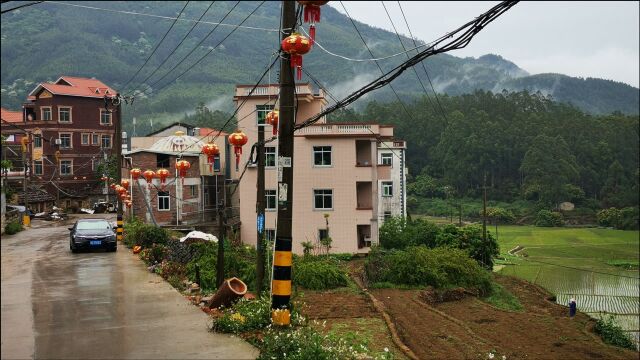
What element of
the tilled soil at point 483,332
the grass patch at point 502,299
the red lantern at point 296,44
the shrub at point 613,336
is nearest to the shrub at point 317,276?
the tilled soil at point 483,332

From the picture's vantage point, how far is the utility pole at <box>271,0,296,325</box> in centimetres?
810

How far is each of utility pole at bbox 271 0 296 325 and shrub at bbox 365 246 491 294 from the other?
44.0 ft

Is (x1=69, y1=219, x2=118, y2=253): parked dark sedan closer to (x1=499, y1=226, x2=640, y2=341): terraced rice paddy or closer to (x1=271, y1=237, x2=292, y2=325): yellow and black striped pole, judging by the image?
(x1=271, y1=237, x2=292, y2=325): yellow and black striped pole

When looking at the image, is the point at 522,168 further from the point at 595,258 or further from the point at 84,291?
the point at 84,291

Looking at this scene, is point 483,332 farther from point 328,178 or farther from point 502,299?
point 328,178

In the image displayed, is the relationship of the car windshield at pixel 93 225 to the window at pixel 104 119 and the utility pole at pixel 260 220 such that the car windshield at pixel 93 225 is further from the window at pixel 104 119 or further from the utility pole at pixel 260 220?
the window at pixel 104 119

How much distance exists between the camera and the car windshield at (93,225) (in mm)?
16314

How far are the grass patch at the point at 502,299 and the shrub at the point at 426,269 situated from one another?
537 millimetres

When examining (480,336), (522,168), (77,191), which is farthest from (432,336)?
(522,168)

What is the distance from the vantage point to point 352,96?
7984 millimetres

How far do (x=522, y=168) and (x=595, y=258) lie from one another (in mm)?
32662

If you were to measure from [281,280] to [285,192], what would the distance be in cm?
128

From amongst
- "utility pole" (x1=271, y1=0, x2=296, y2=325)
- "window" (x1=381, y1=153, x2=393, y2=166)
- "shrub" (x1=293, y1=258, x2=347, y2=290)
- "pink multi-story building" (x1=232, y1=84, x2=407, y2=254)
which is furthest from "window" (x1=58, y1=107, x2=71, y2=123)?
"window" (x1=381, y1=153, x2=393, y2=166)

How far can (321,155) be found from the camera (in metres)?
28.1
